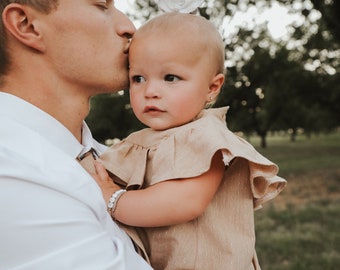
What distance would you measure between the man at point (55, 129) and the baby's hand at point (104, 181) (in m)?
0.14

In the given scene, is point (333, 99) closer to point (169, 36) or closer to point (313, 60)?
point (313, 60)

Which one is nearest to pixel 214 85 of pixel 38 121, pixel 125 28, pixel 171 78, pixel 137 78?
pixel 171 78

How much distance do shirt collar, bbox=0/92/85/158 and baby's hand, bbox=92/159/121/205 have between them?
0.45 feet

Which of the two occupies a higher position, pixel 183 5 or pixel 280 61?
pixel 183 5

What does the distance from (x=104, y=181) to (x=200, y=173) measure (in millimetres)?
396

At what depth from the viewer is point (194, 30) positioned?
1922 mm

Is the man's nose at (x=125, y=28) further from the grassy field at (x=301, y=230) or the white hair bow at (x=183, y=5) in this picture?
the grassy field at (x=301, y=230)

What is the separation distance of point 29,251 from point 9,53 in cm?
87

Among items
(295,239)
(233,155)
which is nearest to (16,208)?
(233,155)

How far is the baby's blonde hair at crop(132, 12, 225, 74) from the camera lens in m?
1.91

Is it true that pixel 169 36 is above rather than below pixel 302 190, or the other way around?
above

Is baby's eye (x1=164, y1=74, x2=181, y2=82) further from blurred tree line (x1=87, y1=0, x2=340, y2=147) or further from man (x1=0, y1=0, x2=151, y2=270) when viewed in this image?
blurred tree line (x1=87, y1=0, x2=340, y2=147)

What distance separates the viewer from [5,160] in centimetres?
145

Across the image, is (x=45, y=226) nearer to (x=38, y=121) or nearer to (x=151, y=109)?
(x=38, y=121)
